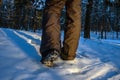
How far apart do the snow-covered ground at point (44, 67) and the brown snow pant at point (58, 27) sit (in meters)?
0.20

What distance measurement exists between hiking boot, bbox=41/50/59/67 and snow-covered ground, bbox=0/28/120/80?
0.23 ft

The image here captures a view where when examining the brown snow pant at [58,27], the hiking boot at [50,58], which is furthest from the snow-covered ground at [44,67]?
the brown snow pant at [58,27]

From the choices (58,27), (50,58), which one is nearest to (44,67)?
(50,58)

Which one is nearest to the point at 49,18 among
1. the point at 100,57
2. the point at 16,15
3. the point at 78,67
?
the point at 78,67

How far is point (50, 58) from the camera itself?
3.89 m

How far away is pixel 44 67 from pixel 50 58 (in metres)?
0.13

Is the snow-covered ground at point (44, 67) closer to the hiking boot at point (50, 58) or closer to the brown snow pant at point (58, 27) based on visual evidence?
the hiking boot at point (50, 58)

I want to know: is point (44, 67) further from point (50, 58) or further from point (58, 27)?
point (58, 27)

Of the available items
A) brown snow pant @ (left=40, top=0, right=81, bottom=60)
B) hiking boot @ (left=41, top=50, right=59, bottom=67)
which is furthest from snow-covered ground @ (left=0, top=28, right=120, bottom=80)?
brown snow pant @ (left=40, top=0, right=81, bottom=60)

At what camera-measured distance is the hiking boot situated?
12.7 ft

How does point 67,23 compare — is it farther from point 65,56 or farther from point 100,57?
point 100,57

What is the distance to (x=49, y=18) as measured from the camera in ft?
13.1

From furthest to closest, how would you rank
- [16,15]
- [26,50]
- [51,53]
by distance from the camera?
[16,15]
[26,50]
[51,53]

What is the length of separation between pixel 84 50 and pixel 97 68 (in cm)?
141
